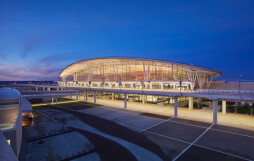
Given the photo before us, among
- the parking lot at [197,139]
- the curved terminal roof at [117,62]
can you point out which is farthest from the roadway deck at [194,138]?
the curved terminal roof at [117,62]

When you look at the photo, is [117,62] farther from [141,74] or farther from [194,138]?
[194,138]

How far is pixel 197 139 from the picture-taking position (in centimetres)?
1619

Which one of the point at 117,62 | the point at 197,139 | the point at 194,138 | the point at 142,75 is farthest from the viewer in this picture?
the point at 117,62

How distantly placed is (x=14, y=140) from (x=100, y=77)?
51.9 meters

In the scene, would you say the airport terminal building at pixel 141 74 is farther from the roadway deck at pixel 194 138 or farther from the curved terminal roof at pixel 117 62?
the roadway deck at pixel 194 138

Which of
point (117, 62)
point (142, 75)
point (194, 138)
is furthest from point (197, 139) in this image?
point (117, 62)

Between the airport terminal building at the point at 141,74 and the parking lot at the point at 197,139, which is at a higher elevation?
the airport terminal building at the point at 141,74

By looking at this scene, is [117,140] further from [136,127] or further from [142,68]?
[142,68]

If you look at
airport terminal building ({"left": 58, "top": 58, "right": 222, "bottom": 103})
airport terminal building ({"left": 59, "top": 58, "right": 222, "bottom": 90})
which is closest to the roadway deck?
airport terminal building ({"left": 58, "top": 58, "right": 222, "bottom": 103})

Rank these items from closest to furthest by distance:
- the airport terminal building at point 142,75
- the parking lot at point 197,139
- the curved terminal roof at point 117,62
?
the parking lot at point 197,139 → the curved terminal roof at point 117,62 → the airport terminal building at point 142,75

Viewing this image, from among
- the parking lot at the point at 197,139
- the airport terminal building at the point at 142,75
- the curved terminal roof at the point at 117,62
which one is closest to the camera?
the parking lot at the point at 197,139

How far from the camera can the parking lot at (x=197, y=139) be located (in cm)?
1298

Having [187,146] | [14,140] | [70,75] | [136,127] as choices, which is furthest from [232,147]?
[70,75]

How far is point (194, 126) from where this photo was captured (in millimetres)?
20781
